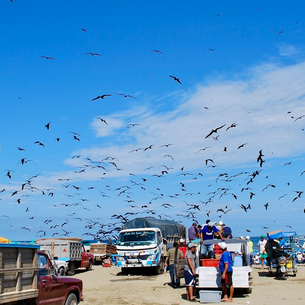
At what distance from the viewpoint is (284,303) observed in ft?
41.0

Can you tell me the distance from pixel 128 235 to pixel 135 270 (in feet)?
7.03

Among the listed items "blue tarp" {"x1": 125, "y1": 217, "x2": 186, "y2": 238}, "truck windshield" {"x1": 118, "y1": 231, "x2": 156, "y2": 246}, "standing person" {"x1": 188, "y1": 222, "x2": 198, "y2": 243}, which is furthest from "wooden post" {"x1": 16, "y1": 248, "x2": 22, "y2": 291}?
"blue tarp" {"x1": 125, "y1": 217, "x2": 186, "y2": 238}

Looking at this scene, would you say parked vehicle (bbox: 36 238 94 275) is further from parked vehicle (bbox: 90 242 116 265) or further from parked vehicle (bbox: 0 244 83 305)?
parked vehicle (bbox: 0 244 83 305)

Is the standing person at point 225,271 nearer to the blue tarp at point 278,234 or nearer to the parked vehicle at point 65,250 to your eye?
the blue tarp at point 278,234

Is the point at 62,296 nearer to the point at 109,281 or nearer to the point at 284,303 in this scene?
the point at 284,303

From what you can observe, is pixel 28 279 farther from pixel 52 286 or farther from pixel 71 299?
pixel 71 299

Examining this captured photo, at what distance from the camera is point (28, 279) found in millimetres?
8242

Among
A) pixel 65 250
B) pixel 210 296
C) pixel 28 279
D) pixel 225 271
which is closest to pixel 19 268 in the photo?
pixel 28 279

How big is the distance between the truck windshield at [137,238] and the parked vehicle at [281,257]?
580 cm

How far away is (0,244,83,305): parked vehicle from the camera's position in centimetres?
756

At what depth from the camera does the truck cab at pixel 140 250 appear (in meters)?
21.4

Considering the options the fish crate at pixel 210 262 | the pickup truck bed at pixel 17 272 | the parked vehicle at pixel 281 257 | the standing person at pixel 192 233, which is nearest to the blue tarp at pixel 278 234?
the parked vehicle at pixel 281 257

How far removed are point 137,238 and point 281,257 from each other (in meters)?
7.35

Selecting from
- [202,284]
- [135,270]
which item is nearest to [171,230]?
[135,270]
